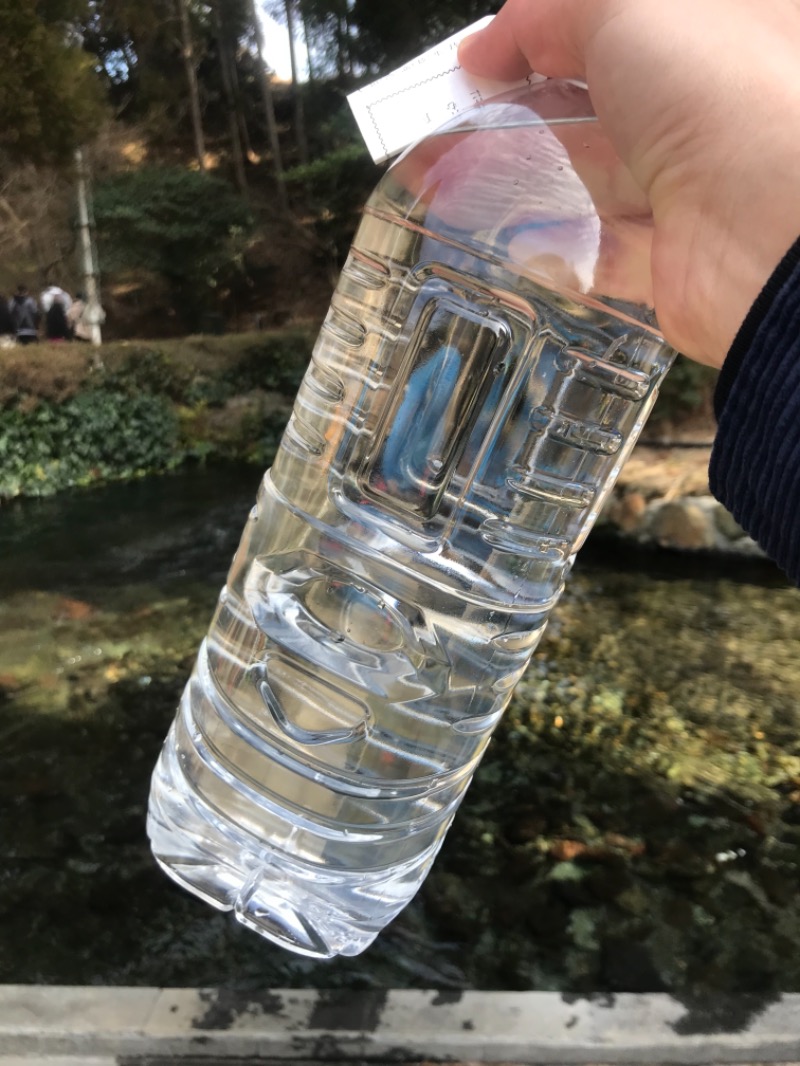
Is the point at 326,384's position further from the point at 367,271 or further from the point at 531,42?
the point at 531,42

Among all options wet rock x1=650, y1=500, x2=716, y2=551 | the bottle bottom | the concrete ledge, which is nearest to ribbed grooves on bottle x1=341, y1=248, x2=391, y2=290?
the bottle bottom

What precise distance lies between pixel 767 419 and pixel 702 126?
0.29 meters

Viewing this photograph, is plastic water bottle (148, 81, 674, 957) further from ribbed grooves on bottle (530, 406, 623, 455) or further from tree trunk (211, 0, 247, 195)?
tree trunk (211, 0, 247, 195)

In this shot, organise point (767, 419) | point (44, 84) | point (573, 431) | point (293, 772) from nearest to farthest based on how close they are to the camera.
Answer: point (767, 419)
point (573, 431)
point (293, 772)
point (44, 84)

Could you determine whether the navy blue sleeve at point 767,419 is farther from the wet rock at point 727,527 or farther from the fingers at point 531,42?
the wet rock at point 727,527

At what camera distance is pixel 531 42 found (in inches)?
34.4

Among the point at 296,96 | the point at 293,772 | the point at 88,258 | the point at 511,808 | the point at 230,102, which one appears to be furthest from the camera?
the point at 296,96

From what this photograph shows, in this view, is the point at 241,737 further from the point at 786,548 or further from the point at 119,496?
the point at 119,496

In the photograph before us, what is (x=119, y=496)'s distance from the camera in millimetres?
3758

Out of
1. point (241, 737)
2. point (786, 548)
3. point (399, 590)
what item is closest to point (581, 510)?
point (399, 590)

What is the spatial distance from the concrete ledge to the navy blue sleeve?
3.66 feet

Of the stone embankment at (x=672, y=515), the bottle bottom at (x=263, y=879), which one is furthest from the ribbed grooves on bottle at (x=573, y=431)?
the stone embankment at (x=672, y=515)

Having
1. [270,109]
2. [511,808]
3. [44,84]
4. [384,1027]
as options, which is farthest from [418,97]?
[270,109]

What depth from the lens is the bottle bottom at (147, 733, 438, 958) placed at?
121 centimetres
